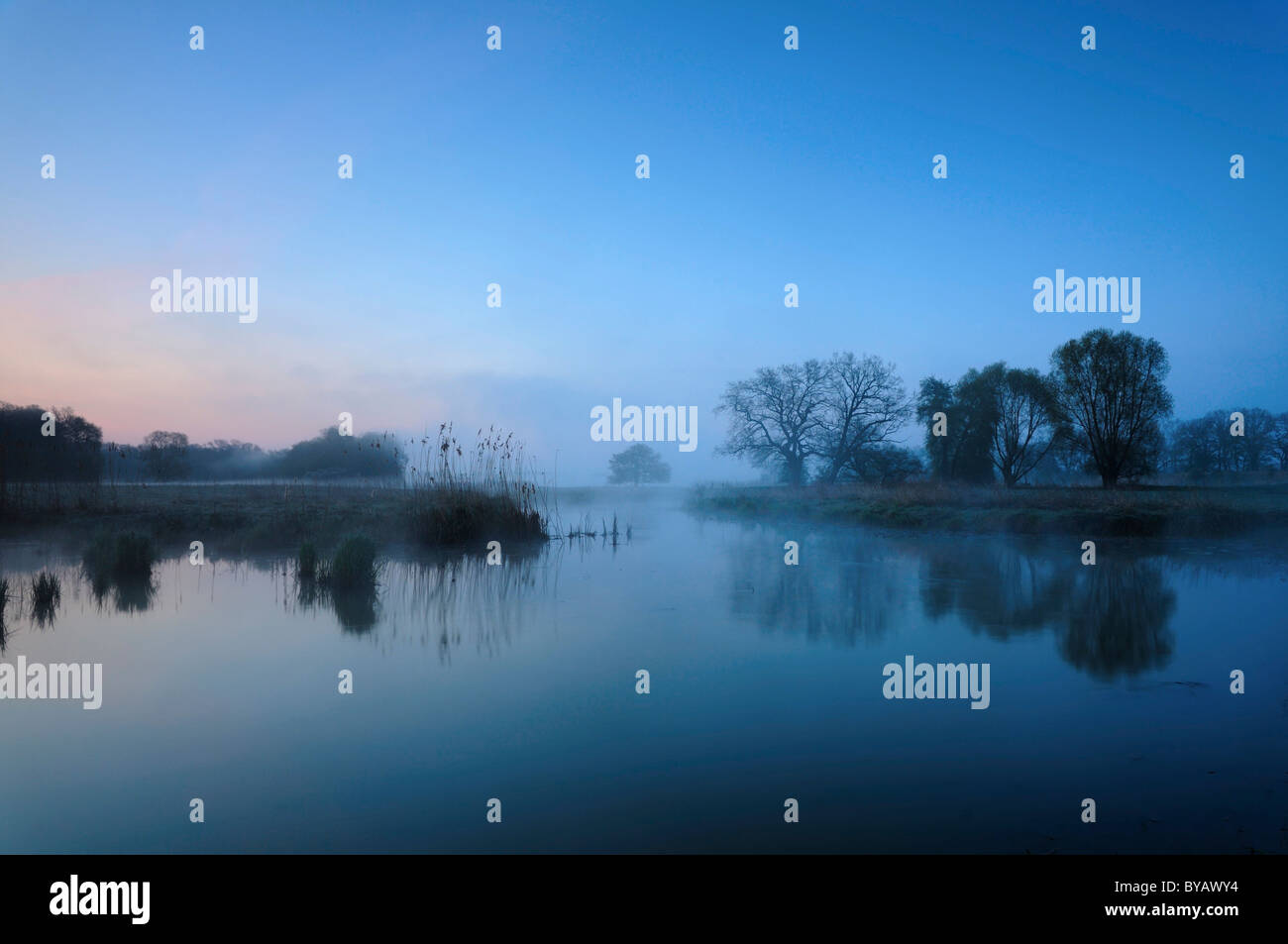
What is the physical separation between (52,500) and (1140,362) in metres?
35.9

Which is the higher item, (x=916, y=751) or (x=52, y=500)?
(x=52, y=500)

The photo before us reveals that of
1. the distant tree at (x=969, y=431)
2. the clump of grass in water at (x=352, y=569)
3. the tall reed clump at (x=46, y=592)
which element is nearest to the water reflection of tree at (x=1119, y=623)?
the clump of grass in water at (x=352, y=569)

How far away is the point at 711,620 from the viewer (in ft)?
26.5

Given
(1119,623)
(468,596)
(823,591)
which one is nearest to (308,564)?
(468,596)

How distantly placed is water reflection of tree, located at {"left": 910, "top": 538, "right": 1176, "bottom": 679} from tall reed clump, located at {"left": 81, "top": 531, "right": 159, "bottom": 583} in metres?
11.4

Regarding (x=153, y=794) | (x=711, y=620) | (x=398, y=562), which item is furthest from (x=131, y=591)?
(x=711, y=620)

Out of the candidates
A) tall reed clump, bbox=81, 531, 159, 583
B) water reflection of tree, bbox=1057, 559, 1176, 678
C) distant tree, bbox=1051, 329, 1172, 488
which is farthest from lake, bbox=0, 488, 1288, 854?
distant tree, bbox=1051, 329, 1172, 488

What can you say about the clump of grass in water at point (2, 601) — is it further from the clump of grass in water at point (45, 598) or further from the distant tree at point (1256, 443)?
the distant tree at point (1256, 443)

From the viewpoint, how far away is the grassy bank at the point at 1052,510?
52.5 feet

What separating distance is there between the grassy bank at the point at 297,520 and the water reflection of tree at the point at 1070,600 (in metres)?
9.31

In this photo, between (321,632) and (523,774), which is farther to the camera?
(321,632)
